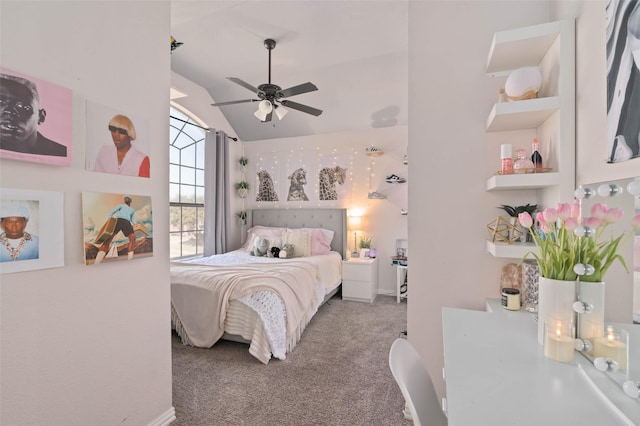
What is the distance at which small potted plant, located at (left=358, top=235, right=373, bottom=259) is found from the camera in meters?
4.39

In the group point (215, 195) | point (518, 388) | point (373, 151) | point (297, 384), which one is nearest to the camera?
point (518, 388)

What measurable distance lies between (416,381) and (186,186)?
426 cm

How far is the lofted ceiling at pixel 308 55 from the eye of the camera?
2633 mm

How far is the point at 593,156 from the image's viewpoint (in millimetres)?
1104

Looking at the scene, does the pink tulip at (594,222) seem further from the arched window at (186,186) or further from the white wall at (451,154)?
the arched window at (186,186)

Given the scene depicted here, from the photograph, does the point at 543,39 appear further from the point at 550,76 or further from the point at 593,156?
the point at 593,156

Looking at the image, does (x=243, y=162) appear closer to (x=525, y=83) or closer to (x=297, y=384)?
(x=297, y=384)

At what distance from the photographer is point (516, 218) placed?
4.96 ft

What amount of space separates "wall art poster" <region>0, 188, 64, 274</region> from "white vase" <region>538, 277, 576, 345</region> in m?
1.84

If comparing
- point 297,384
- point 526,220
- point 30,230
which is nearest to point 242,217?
point 297,384

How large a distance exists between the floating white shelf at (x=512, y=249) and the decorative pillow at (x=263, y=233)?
3.41m

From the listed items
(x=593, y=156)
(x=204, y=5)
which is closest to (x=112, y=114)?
(x=204, y=5)

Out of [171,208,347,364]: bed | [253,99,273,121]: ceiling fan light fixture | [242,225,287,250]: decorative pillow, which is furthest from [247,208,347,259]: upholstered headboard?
[253,99,273,121]: ceiling fan light fixture

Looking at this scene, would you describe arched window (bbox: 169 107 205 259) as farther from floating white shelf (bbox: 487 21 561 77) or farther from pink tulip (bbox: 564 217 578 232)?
pink tulip (bbox: 564 217 578 232)
